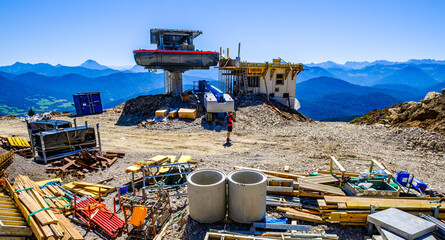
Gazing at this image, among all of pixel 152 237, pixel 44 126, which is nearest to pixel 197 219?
pixel 152 237

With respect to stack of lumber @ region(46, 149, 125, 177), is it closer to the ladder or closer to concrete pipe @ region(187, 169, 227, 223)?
concrete pipe @ region(187, 169, 227, 223)

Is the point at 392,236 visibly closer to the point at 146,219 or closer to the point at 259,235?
the point at 259,235

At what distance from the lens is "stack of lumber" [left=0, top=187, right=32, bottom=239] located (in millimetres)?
6023

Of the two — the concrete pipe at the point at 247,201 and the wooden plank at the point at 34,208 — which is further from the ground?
the concrete pipe at the point at 247,201

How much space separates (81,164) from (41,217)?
213 inches

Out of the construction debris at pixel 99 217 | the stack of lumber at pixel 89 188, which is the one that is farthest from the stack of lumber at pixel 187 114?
the construction debris at pixel 99 217

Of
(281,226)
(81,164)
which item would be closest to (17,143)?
(81,164)

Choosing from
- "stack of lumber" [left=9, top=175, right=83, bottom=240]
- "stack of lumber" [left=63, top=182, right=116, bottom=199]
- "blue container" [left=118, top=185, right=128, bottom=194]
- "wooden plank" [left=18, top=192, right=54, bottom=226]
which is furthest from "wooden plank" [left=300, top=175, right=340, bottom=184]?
"wooden plank" [left=18, top=192, right=54, bottom=226]

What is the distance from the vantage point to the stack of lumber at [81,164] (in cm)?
1079

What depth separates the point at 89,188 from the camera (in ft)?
29.3

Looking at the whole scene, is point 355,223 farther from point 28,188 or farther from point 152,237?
point 28,188

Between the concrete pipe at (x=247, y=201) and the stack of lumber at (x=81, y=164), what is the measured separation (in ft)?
26.1

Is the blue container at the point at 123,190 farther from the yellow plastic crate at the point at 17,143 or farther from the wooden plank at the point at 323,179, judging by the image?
the yellow plastic crate at the point at 17,143

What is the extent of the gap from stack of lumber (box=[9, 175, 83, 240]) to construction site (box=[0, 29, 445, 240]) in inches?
1.2
